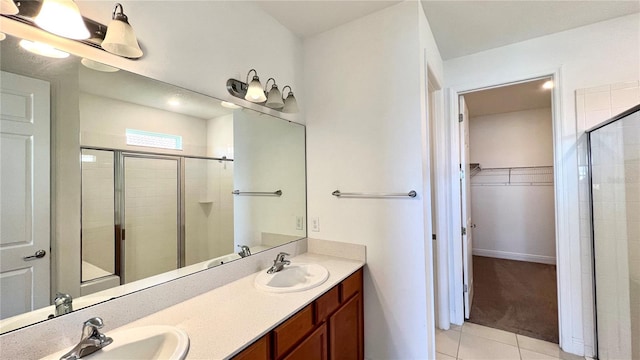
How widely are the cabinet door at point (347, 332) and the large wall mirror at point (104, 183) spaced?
0.68m

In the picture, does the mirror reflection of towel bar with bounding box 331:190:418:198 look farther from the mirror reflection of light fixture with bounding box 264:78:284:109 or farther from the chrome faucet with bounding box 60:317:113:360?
the chrome faucet with bounding box 60:317:113:360

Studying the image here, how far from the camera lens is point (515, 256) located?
4.39 meters

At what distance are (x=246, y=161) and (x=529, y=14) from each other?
7.40ft

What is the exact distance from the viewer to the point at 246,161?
1750 mm

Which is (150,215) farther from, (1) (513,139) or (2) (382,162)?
(1) (513,139)

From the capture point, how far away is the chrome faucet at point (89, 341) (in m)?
0.82

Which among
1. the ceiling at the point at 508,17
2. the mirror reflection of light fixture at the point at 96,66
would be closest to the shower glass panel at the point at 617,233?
the ceiling at the point at 508,17

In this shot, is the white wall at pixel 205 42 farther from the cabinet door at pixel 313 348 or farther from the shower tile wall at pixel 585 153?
the shower tile wall at pixel 585 153

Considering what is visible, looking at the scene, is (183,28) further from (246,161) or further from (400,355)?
(400,355)

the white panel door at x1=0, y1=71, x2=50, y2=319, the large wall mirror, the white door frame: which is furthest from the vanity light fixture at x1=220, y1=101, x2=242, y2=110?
the white door frame

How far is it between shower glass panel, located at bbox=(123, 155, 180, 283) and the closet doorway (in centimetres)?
335

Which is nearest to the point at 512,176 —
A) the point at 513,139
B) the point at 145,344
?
the point at 513,139

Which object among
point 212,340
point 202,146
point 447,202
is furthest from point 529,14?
point 212,340

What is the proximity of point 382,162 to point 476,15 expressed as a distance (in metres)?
1.26
